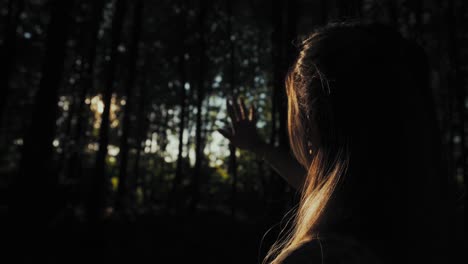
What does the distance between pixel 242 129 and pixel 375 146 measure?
1.50 metres

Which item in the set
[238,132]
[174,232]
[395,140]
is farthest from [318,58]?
[174,232]

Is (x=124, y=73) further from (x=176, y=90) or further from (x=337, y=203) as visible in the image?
(x=337, y=203)

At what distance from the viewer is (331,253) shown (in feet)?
2.66

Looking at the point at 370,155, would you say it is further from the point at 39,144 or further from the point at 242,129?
the point at 39,144

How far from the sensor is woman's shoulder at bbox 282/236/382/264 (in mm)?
797

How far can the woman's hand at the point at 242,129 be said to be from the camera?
7.66 ft

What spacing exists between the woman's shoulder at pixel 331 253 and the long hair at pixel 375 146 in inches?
0.8

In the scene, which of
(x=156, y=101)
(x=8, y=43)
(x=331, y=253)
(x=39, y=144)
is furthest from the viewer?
(x=156, y=101)

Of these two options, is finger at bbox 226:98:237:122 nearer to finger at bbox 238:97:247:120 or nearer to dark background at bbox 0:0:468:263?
finger at bbox 238:97:247:120

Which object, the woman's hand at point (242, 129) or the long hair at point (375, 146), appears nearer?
the long hair at point (375, 146)

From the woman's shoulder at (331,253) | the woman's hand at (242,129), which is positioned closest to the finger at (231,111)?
the woman's hand at (242,129)

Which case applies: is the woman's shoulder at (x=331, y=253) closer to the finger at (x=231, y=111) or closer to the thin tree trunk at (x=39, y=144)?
the finger at (x=231, y=111)

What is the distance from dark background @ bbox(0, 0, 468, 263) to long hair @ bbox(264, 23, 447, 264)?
0.18m

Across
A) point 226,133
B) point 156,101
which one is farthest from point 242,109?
point 156,101
